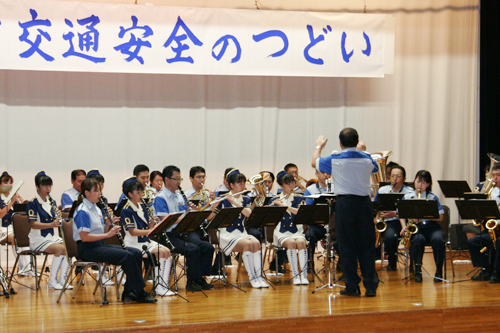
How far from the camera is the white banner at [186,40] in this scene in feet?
26.9

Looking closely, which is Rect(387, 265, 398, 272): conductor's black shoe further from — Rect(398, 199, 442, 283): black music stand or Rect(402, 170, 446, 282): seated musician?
Rect(398, 199, 442, 283): black music stand

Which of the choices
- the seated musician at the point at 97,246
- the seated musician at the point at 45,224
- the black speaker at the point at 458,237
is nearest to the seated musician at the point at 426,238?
the black speaker at the point at 458,237

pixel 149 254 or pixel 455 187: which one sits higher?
pixel 455 187

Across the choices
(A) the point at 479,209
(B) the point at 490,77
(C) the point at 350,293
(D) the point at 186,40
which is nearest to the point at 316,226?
(C) the point at 350,293

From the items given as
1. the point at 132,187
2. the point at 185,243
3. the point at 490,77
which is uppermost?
the point at 490,77

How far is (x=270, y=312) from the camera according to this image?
5367 mm

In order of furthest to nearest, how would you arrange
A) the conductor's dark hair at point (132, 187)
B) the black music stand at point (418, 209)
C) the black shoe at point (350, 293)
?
the black music stand at point (418, 209), the conductor's dark hair at point (132, 187), the black shoe at point (350, 293)

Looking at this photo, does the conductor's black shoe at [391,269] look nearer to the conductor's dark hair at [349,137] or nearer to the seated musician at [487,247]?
the seated musician at [487,247]

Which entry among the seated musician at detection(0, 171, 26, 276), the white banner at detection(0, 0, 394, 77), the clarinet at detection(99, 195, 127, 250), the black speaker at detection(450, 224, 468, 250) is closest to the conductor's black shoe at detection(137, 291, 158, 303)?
the clarinet at detection(99, 195, 127, 250)

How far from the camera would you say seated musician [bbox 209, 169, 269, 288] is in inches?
267

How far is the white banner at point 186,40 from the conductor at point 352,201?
135 inches

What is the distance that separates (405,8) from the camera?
10188 mm

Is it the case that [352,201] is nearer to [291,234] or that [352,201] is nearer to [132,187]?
[291,234]

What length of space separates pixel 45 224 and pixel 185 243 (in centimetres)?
157
